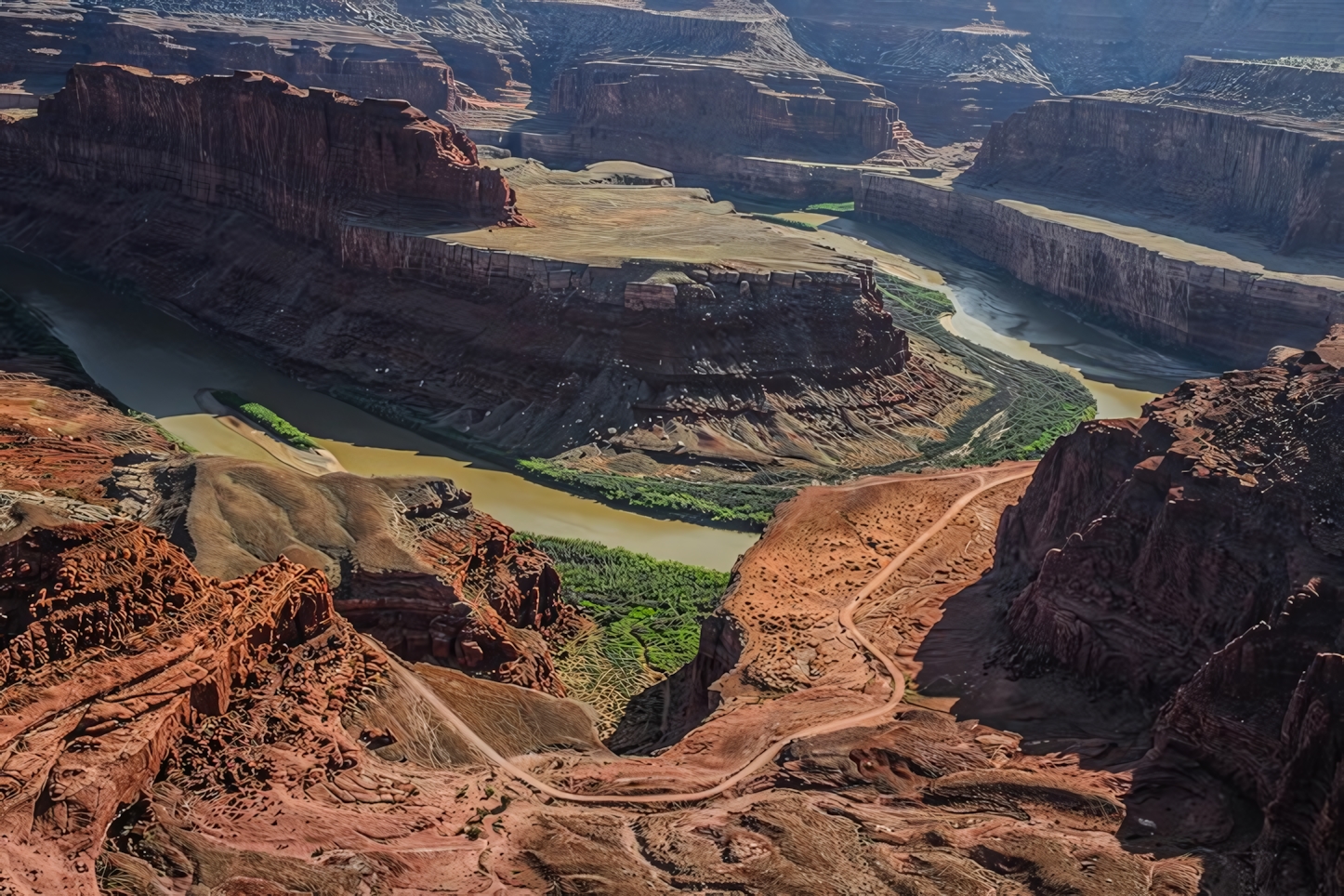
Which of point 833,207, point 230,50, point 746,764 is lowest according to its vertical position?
point 746,764

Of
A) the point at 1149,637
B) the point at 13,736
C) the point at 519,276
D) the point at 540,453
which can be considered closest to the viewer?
the point at 13,736

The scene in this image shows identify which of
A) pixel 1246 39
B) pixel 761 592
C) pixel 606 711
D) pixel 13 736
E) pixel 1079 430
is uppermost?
pixel 1246 39

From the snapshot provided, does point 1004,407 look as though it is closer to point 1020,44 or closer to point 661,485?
point 661,485

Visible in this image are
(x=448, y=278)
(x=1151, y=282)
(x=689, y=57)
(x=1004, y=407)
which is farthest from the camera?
(x=689, y=57)

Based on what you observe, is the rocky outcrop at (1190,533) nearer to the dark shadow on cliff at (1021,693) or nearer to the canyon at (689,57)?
the dark shadow on cliff at (1021,693)

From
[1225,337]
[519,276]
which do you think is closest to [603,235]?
[519,276]

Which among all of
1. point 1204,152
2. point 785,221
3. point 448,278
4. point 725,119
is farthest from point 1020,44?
point 448,278

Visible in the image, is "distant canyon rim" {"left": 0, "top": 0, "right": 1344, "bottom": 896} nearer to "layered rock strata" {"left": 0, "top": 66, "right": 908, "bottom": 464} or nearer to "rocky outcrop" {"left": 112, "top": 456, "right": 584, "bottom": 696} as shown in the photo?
"rocky outcrop" {"left": 112, "top": 456, "right": 584, "bottom": 696}

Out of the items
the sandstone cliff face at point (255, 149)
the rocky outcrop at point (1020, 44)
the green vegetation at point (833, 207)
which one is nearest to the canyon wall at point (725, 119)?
the green vegetation at point (833, 207)

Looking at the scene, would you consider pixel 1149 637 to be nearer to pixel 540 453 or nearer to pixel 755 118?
pixel 540 453
